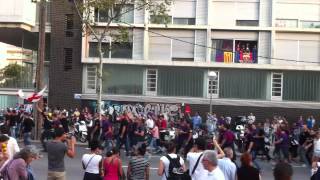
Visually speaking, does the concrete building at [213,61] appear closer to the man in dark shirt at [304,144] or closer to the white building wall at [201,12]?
the white building wall at [201,12]

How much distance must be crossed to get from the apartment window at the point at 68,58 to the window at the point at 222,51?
9338 millimetres

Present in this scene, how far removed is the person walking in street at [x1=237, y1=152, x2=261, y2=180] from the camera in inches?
384

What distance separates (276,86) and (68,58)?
1365cm

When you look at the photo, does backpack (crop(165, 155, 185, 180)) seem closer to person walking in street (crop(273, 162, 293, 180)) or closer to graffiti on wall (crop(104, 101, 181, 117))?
Answer: person walking in street (crop(273, 162, 293, 180))

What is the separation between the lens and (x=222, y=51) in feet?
132

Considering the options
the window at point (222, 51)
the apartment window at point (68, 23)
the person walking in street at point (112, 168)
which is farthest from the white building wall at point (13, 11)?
the person walking in street at point (112, 168)

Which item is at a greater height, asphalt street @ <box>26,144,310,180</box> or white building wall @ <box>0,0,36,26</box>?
white building wall @ <box>0,0,36,26</box>

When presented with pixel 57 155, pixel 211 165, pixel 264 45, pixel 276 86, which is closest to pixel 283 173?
pixel 211 165

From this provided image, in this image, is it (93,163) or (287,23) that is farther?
(287,23)

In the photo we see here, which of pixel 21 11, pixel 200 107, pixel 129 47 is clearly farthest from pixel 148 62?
pixel 21 11

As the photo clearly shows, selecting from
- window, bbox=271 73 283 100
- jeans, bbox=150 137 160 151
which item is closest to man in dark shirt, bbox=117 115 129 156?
jeans, bbox=150 137 160 151

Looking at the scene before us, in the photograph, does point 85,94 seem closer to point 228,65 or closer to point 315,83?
point 228,65

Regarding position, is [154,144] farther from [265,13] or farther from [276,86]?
[265,13]

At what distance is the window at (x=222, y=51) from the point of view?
132 ft
